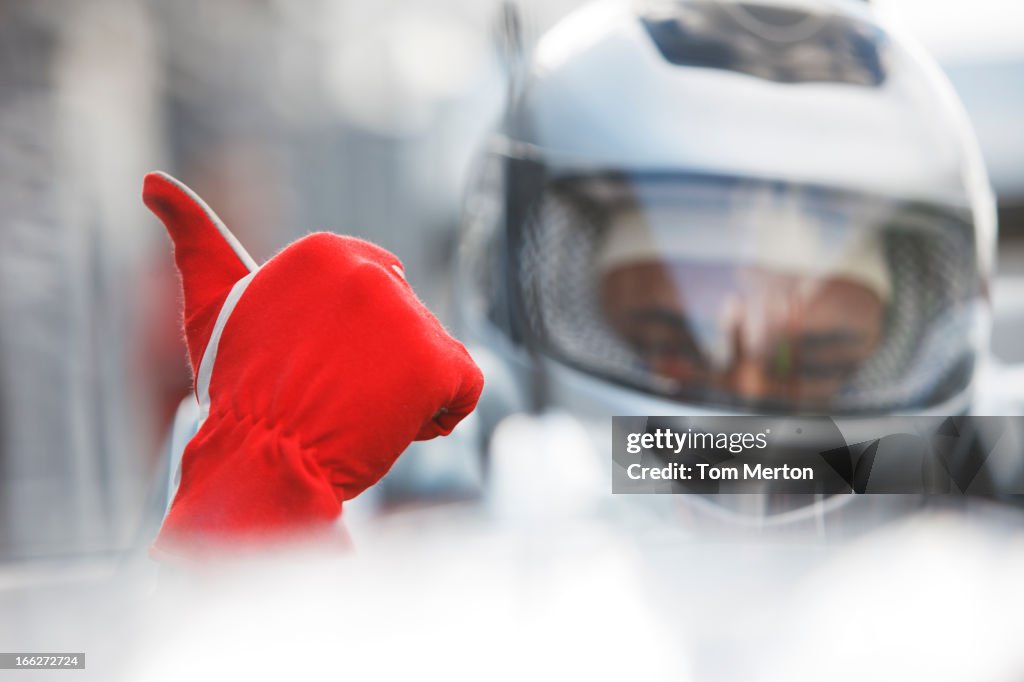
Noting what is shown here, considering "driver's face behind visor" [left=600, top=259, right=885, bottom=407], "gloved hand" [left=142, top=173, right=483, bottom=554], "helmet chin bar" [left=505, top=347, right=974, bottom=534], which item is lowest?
"helmet chin bar" [left=505, top=347, right=974, bottom=534]

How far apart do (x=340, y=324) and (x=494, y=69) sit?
28.4 inches

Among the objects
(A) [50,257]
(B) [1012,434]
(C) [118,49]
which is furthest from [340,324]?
(C) [118,49]

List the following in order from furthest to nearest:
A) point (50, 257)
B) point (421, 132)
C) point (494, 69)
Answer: point (421, 132) < point (50, 257) < point (494, 69)

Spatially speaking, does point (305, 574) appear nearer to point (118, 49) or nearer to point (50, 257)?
point (50, 257)

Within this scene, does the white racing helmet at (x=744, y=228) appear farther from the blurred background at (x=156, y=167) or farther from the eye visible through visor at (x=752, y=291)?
the blurred background at (x=156, y=167)

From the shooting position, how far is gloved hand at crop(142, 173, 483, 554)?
0.37 meters

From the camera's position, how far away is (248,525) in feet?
1.20

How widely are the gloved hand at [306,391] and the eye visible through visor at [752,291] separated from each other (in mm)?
419

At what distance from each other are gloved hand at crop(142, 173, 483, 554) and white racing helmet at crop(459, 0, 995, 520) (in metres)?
0.41

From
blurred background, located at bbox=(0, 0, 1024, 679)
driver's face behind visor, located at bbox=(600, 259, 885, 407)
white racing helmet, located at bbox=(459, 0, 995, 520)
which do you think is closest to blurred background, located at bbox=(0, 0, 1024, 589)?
blurred background, located at bbox=(0, 0, 1024, 679)

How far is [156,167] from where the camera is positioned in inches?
71.6

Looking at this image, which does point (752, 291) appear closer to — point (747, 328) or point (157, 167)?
point (747, 328)

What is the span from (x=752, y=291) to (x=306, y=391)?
1.64ft

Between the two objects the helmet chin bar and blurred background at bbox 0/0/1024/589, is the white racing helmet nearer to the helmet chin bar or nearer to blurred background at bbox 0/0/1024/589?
the helmet chin bar
